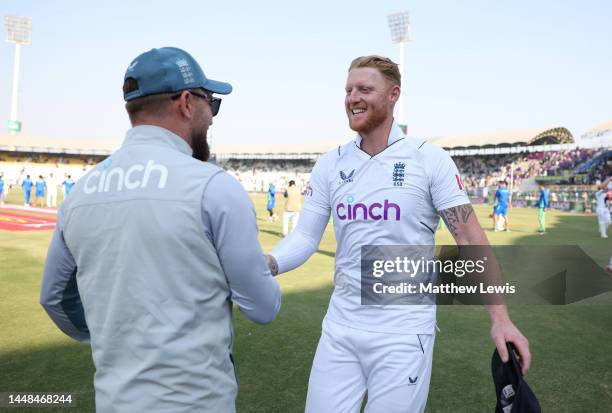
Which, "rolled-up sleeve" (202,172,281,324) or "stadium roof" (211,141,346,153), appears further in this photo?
"stadium roof" (211,141,346,153)

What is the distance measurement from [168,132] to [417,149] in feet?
4.78

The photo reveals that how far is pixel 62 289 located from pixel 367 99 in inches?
68.6

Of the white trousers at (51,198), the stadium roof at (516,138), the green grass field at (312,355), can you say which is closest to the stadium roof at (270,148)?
the stadium roof at (516,138)

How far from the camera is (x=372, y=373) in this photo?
2391 millimetres

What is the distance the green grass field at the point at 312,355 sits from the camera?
13.8 feet

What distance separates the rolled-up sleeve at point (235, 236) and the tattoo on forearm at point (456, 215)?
4.02 ft

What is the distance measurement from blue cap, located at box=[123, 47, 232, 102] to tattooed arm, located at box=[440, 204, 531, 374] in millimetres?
1444

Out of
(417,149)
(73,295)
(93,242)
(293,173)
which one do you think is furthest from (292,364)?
(293,173)

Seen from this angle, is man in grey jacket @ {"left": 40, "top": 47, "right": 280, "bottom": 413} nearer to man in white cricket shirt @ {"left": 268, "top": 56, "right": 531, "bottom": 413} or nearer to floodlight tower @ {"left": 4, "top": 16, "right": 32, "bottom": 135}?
man in white cricket shirt @ {"left": 268, "top": 56, "right": 531, "bottom": 413}

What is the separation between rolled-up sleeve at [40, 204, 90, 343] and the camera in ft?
5.61

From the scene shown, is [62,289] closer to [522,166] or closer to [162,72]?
[162,72]

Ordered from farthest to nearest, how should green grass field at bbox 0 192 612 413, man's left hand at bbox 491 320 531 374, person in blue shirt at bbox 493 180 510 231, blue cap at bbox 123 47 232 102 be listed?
person in blue shirt at bbox 493 180 510 231, green grass field at bbox 0 192 612 413, man's left hand at bbox 491 320 531 374, blue cap at bbox 123 47 232 102

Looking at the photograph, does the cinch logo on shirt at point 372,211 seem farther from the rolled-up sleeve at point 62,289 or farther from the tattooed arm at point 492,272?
the rolled-up sleeve at point 62,289

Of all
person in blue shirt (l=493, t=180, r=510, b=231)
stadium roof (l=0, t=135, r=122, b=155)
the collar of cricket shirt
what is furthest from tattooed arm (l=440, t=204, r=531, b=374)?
stadium roof (l=0, t=135, r=122, b=155)
